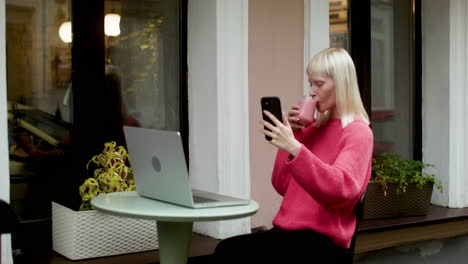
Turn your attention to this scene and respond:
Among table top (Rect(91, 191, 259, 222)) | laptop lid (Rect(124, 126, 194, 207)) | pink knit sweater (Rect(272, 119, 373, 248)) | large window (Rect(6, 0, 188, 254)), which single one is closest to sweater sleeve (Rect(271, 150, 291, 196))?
pink knit sweater (Rect(272, 119, 373, 248))

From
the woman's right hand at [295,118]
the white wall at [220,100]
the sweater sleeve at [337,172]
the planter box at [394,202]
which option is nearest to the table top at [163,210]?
the sweater sleeve at [337,172]

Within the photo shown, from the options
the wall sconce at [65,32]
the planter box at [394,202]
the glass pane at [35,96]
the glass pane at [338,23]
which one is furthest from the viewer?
the glass pane at [338,23]

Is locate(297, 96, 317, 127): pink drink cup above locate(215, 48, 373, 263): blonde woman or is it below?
above

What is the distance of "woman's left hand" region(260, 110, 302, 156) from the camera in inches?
98.3

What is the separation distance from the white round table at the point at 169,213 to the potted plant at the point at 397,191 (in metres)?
2.05

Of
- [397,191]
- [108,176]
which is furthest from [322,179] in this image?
[397,191]

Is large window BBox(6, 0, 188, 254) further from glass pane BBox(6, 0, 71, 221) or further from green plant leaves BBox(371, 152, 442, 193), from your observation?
green plant leaves BBox(371, 152, 442, 193)

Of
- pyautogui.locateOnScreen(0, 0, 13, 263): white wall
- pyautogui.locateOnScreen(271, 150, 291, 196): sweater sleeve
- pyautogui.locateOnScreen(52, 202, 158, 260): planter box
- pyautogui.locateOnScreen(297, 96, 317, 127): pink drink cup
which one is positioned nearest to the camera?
pyautogui.locateOnScreen(297, 96, 317, 127): pink drink cup

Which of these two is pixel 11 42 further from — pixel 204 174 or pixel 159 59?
pixel 204 174

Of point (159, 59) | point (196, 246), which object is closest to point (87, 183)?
point (196, 246)

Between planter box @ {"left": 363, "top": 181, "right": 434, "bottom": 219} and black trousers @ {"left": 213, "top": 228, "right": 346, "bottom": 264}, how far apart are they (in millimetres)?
1956

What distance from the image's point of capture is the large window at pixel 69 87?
356cm

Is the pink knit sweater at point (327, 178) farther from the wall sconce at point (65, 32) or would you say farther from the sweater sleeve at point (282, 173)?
the wall sconce at point (65, 32)

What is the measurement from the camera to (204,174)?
12.9 feet
